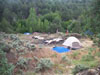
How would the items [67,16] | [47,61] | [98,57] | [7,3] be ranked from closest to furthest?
[47,61]
[98,57]
[7,3]
[67,16]

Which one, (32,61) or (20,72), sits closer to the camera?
(20,72)

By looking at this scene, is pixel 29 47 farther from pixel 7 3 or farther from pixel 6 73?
pixel 7 3

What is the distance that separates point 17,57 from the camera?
562 centimetres

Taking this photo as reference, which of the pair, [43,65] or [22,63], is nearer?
[22,63]

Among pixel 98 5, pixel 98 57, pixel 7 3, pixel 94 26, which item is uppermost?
pixel 7 3

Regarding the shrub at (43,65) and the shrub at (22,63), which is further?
the shrub at (43,65)

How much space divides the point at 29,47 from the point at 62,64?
1.94 metres

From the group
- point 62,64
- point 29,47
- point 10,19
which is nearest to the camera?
point 62,64

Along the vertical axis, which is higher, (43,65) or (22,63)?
(22,63)

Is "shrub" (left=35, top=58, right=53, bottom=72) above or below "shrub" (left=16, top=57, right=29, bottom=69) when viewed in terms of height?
below

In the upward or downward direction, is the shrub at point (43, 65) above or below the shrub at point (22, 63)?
below

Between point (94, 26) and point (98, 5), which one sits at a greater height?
point (98, 5)

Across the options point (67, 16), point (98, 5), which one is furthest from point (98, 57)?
point (67, 16)

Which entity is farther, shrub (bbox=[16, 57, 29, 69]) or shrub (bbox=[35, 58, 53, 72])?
shrub (bbox=[35, 58, 53, 72])
